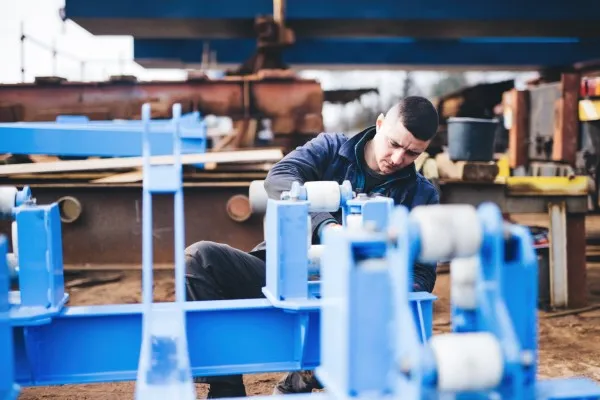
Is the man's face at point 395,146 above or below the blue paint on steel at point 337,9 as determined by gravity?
below

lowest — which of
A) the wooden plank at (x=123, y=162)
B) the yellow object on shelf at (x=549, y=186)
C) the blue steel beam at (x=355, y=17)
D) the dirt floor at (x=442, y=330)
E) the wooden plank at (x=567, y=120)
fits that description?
the dirt floor at (x=442, y=330)

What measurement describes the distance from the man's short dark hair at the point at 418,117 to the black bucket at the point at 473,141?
1.92 meters

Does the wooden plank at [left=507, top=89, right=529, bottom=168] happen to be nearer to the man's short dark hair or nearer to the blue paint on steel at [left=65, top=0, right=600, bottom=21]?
the blue paint on steel at [left=65, top=0, right=600, bottom=21]

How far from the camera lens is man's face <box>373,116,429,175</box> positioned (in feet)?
9.62

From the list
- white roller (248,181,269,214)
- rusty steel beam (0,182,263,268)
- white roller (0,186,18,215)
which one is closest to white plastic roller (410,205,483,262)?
white roller (0,186,18,215)

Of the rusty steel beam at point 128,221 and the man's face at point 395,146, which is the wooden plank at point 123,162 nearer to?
the rusty steel beam at point 128,221

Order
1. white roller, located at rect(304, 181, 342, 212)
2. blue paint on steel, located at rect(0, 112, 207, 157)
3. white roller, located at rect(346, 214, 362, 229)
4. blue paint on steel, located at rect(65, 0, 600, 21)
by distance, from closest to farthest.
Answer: white roller, located at rect(346, 214, 362, 229)
white roller, located at rect(304, 181, 342, 212)
blue paint on steel, located at rect(0, 112, 207, 157)
blue paint on steel, located at rect(65, 0, 600, 21)

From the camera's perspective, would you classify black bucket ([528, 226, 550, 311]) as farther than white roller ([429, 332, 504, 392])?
Yes

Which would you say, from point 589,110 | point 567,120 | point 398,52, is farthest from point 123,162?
point 398,52

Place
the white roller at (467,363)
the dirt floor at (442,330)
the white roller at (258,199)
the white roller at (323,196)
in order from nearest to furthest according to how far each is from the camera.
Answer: the white roller at (467,363) < the white roller at (323,196) < the dirt floor at (442,330) < the white roller at (258,199)

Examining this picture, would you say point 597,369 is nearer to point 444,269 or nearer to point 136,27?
point 444,269

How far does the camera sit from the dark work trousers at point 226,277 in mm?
2768

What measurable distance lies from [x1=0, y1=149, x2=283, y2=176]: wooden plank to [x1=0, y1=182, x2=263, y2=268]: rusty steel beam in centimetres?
21

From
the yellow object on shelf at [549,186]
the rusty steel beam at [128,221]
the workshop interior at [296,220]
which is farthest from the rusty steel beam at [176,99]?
the yellow object on shelf at [549,186]
